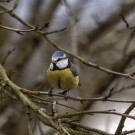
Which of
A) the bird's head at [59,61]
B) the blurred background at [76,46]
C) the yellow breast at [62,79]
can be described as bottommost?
the yellow breast at [62,79]

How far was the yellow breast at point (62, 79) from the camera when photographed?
4.46ft

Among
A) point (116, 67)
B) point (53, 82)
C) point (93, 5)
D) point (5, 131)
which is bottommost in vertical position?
point (53, 82)

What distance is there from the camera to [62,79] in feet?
4.51

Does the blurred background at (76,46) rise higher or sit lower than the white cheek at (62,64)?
higher

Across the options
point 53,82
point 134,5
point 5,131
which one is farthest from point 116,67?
point 53,82

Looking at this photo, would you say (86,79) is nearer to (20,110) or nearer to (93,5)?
(93,5)

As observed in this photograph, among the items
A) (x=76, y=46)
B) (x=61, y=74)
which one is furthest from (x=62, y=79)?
(x=76, y=46)

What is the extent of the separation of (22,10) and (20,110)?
40.9 inches

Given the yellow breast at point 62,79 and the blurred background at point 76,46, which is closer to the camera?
the yellow breast at point 62,79

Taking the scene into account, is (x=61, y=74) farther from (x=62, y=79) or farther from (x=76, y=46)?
(x=76, y=46)

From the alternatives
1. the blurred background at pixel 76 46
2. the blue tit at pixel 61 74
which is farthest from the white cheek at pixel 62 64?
the blurred background at pixel 76 46

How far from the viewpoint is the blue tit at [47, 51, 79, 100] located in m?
1.35

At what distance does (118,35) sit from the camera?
2822 mm

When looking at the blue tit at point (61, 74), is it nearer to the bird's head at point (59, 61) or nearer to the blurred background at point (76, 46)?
the bird's head at point (59, 61)
